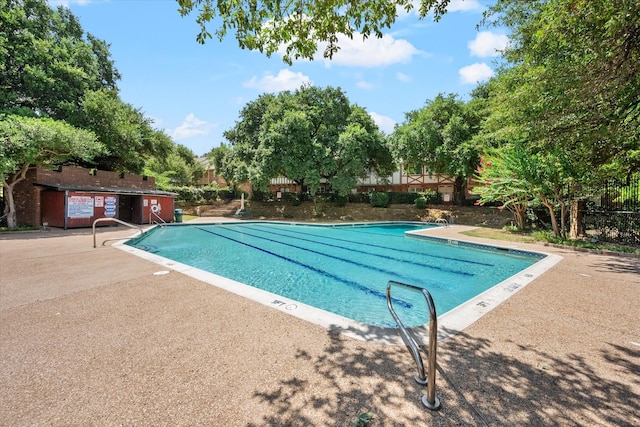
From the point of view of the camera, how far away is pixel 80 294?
14.3 ft

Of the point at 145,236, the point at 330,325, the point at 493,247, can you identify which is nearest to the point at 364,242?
the point at 493,247

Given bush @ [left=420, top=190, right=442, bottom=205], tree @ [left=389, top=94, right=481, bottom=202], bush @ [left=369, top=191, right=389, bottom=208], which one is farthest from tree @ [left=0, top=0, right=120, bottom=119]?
bush @ [left=420, top=190, right=442, bottom=205]

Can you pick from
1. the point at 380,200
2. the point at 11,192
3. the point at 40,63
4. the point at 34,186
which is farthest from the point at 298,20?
the point at 380,200

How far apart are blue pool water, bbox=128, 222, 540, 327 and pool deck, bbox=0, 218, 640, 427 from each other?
67.3 inches

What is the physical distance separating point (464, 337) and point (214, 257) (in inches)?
309

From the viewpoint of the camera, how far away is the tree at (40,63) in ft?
48.1

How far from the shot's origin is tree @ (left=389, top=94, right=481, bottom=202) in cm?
1752

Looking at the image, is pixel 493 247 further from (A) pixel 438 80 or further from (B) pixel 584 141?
(A) pixel 438 80

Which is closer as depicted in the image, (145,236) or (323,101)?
(145,236)

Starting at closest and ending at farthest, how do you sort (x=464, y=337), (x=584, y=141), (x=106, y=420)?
(x=106, y=420)
(x=464, y=337)
(x=584, y=141)

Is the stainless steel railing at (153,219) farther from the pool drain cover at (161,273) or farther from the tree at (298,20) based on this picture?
the tree at (298,20)

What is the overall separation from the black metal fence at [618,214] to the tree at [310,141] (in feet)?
43.7

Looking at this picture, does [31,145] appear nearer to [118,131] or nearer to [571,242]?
[118,131]

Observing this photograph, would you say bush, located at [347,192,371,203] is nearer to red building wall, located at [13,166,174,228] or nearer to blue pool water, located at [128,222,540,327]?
blue pool water, located at [128,222,540,327]
